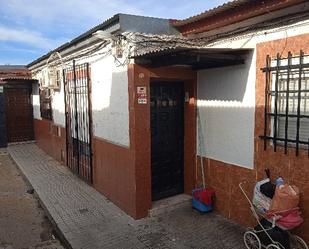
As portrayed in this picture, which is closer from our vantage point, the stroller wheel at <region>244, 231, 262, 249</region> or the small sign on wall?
the stroller wheel at <region>244, 231, 262, 249</region>

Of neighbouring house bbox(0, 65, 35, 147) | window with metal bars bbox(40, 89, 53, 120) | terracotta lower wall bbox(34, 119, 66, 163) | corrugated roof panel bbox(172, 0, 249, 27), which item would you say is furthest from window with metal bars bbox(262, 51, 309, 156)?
neighbouring house bbox(0, 65, 35, 147)

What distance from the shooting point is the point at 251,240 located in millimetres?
4590

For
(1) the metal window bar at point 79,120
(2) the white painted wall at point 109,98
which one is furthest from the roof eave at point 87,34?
(1) the metal window bar at point 79,120

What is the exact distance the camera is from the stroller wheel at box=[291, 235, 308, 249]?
14.0ft

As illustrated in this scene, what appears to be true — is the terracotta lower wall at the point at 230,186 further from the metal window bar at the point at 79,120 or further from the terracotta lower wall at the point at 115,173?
the metal window bar at the point at 79,120

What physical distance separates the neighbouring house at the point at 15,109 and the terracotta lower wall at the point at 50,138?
0.78 m

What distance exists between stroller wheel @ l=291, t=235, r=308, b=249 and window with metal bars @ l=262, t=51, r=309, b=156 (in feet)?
4.13

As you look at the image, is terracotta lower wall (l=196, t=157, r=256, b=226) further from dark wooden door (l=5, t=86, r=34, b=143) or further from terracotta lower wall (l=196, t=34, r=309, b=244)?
dark wooden door (l=5, t=86, r=34, b=143)

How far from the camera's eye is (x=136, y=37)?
5484 mm

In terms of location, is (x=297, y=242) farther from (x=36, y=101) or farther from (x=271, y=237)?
(x=36, y=101)

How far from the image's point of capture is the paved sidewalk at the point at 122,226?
491 cm

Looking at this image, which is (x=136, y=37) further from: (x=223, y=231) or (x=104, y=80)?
(x=223, y=231)

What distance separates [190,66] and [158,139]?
5.28 ft

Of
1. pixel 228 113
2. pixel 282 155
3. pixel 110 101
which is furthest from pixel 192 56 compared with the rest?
pixel 110 101
